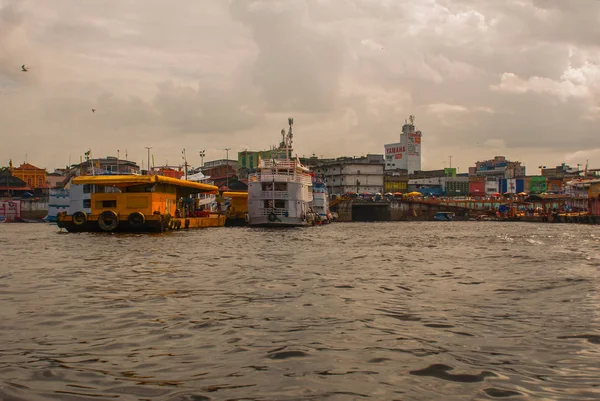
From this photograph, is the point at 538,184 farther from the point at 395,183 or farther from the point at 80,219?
the point at 80,219

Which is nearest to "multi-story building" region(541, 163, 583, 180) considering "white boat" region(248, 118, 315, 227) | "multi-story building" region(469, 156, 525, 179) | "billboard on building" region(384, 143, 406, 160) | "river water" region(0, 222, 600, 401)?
"multi-story building" region(469, 156, 525, 179)

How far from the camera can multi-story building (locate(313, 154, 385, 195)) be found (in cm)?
12131

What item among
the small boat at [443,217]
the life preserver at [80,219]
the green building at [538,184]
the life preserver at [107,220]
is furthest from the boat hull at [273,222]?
the green building at [538,184]

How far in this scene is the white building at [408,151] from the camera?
544 ft

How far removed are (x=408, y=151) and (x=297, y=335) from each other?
529 ft

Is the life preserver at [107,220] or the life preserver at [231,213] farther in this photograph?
the life preserver at [231,213]

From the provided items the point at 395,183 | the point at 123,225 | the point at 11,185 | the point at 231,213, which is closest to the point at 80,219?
the point at 123,225

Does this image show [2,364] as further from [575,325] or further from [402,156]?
[402,156]

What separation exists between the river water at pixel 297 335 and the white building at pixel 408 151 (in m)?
152

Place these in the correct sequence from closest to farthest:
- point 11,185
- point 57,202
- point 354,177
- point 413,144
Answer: point 57,202 < point 11,185 < point 354,177 < point 413,144

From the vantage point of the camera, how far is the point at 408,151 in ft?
544

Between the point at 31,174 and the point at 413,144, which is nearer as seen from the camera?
the point at 31,174

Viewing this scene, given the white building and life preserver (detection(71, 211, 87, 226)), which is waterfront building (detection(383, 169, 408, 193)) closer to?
the white building

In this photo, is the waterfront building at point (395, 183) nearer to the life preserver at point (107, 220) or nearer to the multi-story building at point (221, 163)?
the multi-story building at point (221, 163)
